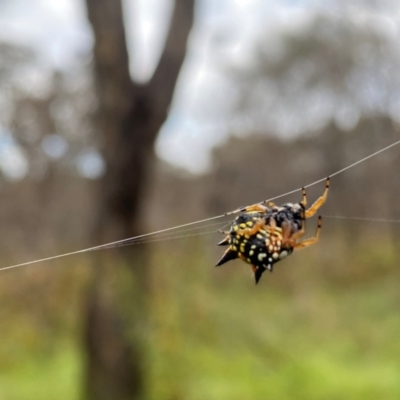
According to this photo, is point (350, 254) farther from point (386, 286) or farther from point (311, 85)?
point (311, 85)

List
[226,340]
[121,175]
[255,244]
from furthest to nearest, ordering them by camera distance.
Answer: [226,340] → [121,175] → [255,244]

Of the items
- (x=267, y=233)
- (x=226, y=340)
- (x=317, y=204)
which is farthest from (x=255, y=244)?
(x=226, y=340)

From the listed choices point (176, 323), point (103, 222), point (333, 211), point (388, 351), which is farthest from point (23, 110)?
point (388, 351)

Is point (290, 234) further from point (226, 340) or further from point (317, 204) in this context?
point (226, 340)

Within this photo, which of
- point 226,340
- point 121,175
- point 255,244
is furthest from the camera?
point 226,340

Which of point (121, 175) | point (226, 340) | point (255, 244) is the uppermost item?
point (121, 175)

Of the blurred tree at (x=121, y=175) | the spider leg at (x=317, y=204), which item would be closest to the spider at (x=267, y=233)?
the spider leg at (x=317, y=204)

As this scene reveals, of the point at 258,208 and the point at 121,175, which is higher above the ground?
the point at 121,175
